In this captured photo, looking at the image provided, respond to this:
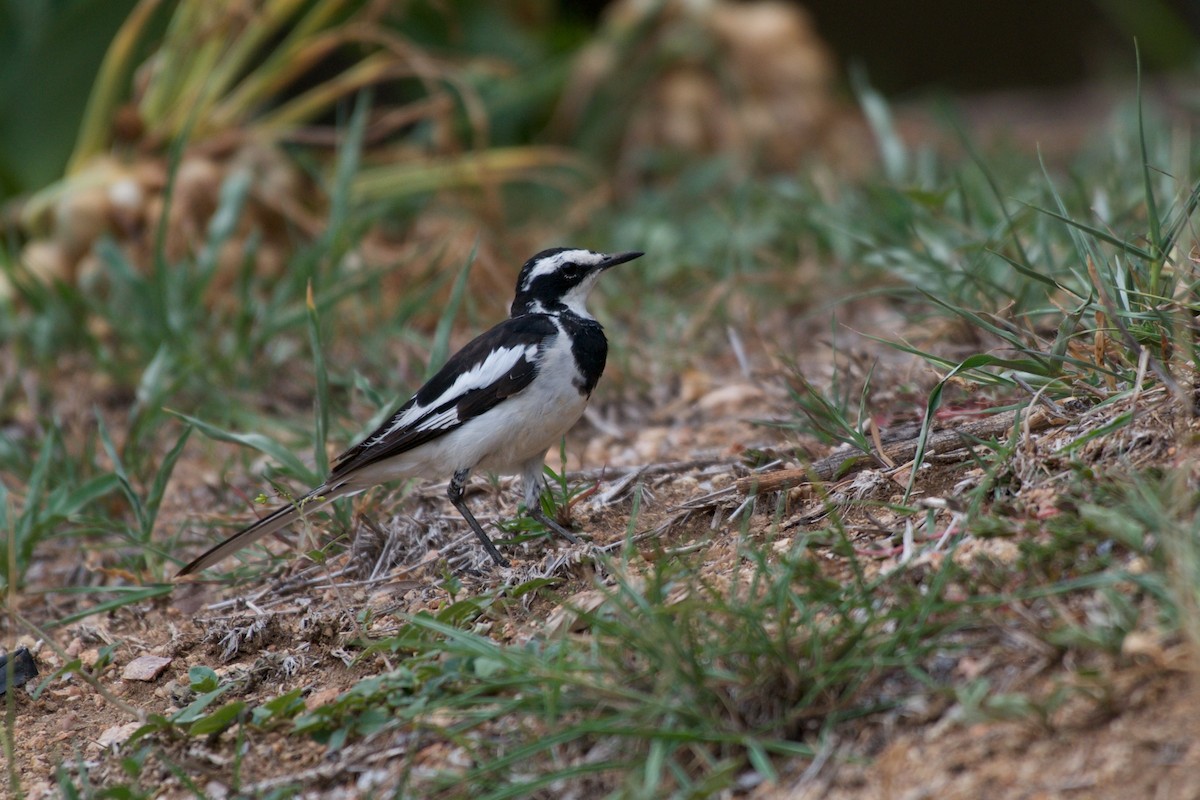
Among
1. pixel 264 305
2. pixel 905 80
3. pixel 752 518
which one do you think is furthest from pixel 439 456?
pixel 905 80

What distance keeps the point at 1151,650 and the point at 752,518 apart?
139 cm

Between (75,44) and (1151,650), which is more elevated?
(75,44)

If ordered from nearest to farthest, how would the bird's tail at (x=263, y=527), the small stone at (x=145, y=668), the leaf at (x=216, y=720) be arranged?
the leaf at (x=216, y=720), the small stone at (x=145, y=668), the bird's tail at (x=263, y=527)

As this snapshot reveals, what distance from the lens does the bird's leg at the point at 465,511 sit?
3689 mm

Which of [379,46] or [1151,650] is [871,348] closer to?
[1151,650]

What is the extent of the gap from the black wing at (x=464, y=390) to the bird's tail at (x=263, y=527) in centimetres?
7

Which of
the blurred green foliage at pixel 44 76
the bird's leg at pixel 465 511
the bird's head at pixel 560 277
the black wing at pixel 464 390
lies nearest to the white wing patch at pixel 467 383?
the black wing at pixel 464 390

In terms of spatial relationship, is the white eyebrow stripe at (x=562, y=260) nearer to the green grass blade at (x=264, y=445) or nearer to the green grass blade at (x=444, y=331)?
the green grass blade at (x=444, y=331)

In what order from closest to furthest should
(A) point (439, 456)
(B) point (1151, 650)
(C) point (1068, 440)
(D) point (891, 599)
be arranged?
(B) point (1151, 650) → (D) point (891, 599) → (C) point (1068, 440) → (A) point (439, 456)

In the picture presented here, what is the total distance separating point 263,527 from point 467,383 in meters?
0.80

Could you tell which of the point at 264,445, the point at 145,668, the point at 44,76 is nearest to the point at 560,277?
the point at 264,445

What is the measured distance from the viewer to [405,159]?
7285 mm

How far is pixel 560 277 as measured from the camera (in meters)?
4.50

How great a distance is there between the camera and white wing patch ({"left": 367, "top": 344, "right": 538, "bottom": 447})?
3.99 metres
